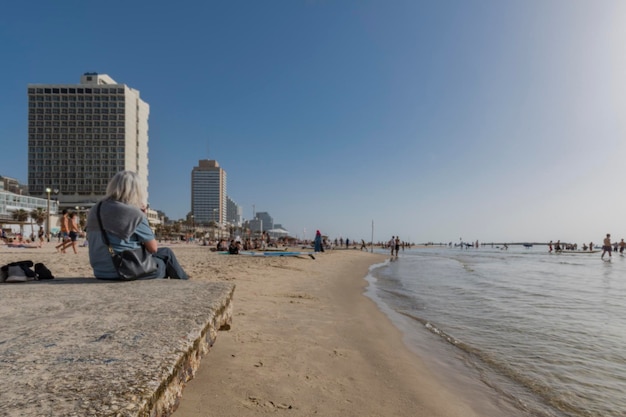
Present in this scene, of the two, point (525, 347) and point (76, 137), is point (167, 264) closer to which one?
point (525, 347)

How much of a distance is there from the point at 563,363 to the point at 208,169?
176188 mm

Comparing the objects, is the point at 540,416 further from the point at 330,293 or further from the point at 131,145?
the point at 131,145

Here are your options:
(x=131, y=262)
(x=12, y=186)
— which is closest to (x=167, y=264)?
(x=131, y=262)

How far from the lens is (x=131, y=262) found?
3379mm

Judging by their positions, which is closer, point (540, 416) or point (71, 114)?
point (540, 416)

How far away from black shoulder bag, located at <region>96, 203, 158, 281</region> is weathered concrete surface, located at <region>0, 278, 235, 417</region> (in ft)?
1.37

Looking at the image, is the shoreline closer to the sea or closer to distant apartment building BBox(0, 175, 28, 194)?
the sea

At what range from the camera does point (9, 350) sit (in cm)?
147

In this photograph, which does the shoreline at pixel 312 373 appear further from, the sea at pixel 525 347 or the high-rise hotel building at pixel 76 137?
the high-rise hotel building at pixel 76 137

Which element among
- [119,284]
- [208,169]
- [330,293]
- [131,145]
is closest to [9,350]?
[119,284]

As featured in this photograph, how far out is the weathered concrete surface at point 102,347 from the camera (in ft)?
3.48

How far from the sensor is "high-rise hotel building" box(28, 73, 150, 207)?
10112 centimetres

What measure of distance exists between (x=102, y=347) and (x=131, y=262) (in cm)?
203

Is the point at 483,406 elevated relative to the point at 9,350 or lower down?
lower down
